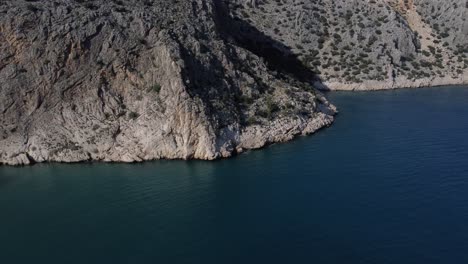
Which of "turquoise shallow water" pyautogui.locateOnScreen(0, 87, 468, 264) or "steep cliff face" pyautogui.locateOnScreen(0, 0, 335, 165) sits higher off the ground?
"steep cliff face" pyautogui.locateOnScreen(0, 0, 335, 165)

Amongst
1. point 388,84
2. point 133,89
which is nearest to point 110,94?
point 133,89

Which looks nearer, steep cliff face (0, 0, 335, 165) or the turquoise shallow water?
the turquoise shallow water

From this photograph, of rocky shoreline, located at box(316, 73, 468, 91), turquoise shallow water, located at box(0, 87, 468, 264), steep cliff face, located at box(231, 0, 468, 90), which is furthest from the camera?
steep cliff face, located at box(231, 0, 468, 90)

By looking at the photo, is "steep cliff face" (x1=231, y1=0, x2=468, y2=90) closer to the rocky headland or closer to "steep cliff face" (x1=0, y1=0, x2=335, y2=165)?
the rocky headland

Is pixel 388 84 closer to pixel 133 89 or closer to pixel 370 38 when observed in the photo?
pixel 370 38

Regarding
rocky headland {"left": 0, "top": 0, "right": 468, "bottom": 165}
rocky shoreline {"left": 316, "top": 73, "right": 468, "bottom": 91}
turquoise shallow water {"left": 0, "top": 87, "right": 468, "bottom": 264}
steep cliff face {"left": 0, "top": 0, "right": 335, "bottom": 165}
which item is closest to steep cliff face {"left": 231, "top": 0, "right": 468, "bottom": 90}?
rocky shoreline {"left": 316, "top": 73, "right": 468, "bottom": 91}

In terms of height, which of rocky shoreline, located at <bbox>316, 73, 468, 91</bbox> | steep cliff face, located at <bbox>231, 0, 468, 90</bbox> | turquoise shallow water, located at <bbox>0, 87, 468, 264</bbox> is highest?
steep cliff face, located at <bbox>231, 0, 468, 90</bbox>

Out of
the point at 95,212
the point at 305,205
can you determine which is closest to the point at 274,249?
the point at 305,205
